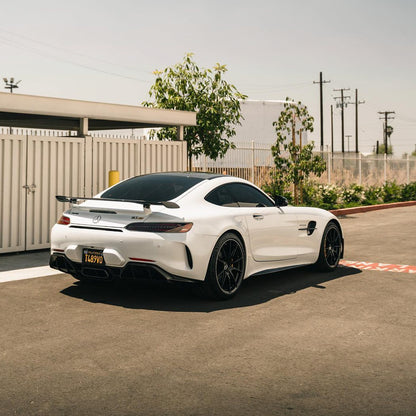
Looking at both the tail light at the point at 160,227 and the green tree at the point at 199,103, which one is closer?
the tail light at the point at 160,227

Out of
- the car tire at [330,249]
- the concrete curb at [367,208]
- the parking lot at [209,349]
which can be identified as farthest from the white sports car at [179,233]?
the concrete curb at [367,208]

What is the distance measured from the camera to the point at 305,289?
8102 millimetres

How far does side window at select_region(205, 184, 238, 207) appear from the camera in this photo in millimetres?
7535

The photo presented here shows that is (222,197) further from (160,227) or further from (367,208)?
(367,208)

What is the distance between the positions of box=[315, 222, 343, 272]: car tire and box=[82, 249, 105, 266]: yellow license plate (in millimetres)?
3642

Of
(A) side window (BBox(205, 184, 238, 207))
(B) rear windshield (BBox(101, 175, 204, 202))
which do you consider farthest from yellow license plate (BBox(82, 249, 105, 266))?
(A) side window (BBox(205, 184, 238, 207))

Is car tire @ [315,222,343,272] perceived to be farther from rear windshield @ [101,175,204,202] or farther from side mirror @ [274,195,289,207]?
rear windshield @ [101,175,204,202]

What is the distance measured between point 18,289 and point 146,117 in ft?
19.5

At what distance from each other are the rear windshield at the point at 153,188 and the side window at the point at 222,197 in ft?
0.86

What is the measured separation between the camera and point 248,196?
26.8 ft

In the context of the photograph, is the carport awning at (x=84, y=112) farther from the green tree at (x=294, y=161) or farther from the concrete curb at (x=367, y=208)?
the concrete curb at (x=367, y=208)

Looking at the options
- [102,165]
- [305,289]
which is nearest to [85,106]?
[102,165]

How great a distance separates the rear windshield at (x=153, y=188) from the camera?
24.7 ft

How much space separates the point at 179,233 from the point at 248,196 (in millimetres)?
1657
